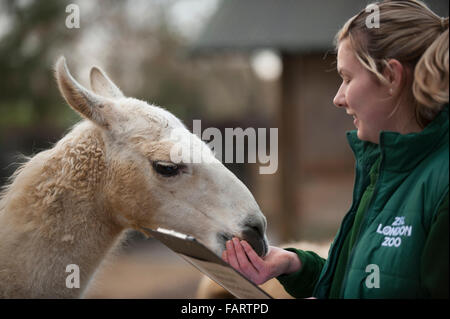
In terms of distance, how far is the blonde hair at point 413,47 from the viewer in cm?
147

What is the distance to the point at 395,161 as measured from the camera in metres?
1.56

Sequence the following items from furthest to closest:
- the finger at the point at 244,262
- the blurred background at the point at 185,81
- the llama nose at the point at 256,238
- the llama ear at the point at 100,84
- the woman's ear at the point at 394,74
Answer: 1. the blurred background at the point at 185,81
2. the llama ear at the point at 100,84
3. the llama nose at the point at 256,238
4. the finger at the point at 244,262
5. the woman's ear at the point at 394,74

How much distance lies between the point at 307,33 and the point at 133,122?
6.75 metres

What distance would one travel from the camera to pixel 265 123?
1638 cm

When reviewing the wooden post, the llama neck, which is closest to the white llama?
the llama neck

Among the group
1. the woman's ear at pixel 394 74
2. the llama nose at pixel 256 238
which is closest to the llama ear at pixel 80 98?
the llama nose at pixel 256 238

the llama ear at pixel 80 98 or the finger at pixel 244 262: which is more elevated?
the llama ear at pixel 80 98

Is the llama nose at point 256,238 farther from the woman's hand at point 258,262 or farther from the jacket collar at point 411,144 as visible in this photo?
the jacket collar at point 411,144

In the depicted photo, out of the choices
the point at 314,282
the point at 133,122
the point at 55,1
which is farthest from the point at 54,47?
the point at 314,282

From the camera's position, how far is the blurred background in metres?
8.70

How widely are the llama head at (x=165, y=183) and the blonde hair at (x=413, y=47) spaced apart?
36.0 inches

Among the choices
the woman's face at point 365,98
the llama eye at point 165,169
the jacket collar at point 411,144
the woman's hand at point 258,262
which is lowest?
the woman's hand at point 258,262

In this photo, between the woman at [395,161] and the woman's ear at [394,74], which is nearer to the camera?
the woman at [395,161]

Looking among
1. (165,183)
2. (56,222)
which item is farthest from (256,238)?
(56,222)
